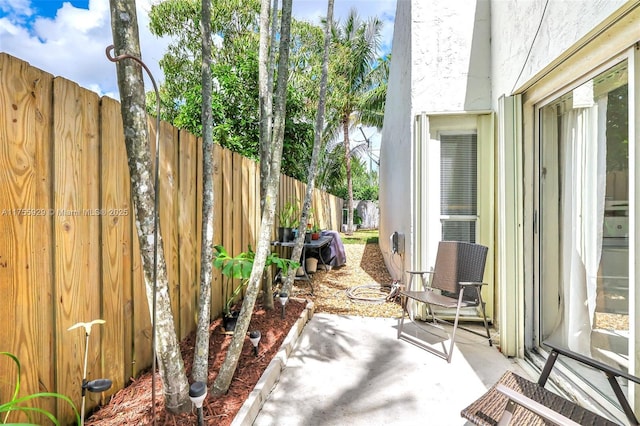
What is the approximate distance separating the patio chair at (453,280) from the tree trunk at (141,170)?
7.56 ft

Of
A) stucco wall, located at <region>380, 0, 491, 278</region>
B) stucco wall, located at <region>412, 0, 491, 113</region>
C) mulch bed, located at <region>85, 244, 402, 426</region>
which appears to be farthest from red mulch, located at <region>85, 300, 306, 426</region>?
stucco wall, located at <region>412, 0, 491, 113</region>

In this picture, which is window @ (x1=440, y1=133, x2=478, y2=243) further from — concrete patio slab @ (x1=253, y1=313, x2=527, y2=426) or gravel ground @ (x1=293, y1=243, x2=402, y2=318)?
gravel ground @ (x1=293, y1=243, x2=402, y2=318)

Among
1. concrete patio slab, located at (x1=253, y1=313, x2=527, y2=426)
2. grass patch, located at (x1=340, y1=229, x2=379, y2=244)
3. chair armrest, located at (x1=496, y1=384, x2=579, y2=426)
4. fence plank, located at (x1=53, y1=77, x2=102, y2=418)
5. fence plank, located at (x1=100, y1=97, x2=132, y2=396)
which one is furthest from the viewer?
grass patch, located at (x1=340, y1=229, x2=379, y2=244)

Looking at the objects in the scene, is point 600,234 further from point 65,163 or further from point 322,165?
point 322,165

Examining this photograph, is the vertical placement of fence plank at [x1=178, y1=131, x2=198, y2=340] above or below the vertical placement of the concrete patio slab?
above

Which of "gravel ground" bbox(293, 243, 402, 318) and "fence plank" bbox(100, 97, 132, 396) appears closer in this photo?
"fence plank" bbox(100, 97, 132, 396)

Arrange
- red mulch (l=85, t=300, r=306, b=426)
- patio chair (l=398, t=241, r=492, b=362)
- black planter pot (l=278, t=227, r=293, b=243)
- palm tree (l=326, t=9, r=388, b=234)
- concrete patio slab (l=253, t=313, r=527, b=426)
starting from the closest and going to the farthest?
red mulch (l=85, t=300, r=306, b=426)
concrete patio slab (l=253, t=313, r=527, b=426)
patio chair (l=398, t=241, r=492, b=362)
black planter pot (l=278, t=227, r=293, b=243)
palm tree (l=326, t=9, r=388, b=234)

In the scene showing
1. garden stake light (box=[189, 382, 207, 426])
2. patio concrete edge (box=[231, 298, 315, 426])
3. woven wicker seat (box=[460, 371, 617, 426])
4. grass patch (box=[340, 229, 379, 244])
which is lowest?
patio concrete edge (box=[231, 298, 315, 426])

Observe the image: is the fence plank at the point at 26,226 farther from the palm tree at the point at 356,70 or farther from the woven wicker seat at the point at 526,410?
the palm tree at the point at 356,70

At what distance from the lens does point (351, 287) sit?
523 centimetres

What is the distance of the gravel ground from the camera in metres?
4.14

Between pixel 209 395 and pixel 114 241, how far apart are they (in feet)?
3.64

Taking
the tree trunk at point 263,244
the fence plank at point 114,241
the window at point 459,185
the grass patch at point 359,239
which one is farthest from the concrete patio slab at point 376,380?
the grass patch at point 359,239

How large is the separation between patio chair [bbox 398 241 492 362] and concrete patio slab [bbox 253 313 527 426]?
249 millimetres
